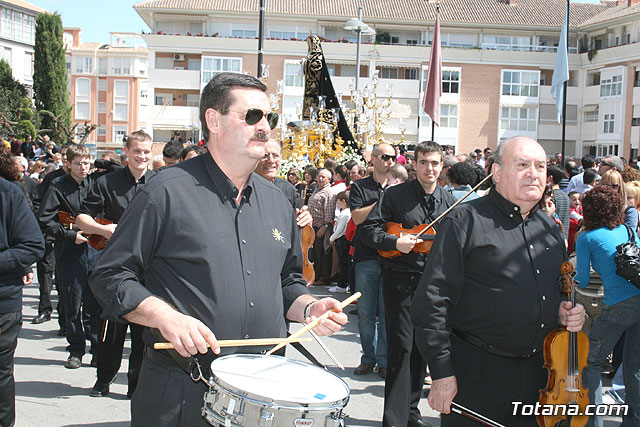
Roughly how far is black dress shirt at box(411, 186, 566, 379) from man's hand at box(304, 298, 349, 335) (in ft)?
2.35

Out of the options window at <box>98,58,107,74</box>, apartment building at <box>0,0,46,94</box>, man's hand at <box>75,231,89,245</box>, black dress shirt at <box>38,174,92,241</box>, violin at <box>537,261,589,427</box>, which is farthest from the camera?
window at <box>98,58,107,74</box>

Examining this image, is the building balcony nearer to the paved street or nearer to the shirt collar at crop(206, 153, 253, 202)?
the paved street

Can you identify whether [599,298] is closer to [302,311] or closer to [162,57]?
A: [302,311]

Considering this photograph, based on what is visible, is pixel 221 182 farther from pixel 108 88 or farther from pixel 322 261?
pixel 108 88

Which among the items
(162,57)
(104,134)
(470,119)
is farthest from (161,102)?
(104,134)

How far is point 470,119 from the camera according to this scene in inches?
2276

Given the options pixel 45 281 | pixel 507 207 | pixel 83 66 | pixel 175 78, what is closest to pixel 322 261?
pixel 45 281

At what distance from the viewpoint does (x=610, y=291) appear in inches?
220

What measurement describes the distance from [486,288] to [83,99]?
103296mm

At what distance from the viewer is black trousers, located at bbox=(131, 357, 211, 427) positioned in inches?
118

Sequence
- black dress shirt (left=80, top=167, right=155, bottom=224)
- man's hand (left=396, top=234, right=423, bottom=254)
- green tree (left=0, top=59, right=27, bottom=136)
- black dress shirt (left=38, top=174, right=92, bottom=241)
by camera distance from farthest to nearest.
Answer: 1. green tree (left=0, top=59, right=27, bottom=136)
2. black dress shirt (left=38, top=174, right=92, bottom=241)
3. black dress shirt (left=80, top=167, right=155, bottom=224)
4. man's hand (left=396, top=234, right=423, bottom=254)

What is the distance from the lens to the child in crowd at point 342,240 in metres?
12.2

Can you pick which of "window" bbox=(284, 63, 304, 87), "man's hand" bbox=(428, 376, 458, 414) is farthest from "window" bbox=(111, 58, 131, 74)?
"man's hand" bbox=(428, 376, 458, 414)

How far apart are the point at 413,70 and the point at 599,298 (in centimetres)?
5140
